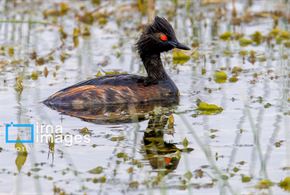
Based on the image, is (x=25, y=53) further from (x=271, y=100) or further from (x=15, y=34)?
(x=271, y=100)

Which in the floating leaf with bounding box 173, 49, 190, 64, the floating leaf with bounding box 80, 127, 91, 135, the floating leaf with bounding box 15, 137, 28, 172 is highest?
the floating leaf with bounding box 173, 49, 190, 64

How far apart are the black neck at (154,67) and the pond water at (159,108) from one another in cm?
52

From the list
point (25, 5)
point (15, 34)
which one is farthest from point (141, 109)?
point (25, 5)

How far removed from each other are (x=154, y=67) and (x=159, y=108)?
1056 millimetres

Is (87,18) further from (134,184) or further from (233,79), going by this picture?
(134,184)

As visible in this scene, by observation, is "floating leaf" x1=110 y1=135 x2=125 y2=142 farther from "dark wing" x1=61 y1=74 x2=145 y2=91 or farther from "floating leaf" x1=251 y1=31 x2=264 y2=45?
"floating leaf" x1=251 y1=31 x2=264 y2=45

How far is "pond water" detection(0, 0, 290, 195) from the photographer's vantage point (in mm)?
10102

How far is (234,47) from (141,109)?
15.6 feet

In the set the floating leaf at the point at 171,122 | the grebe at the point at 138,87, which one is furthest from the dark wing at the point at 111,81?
the floating leaf at the point at 171,122

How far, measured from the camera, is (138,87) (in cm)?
1431

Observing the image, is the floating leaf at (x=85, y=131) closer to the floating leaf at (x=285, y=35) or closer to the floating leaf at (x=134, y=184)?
the floating leaf at (x=134, y=184)

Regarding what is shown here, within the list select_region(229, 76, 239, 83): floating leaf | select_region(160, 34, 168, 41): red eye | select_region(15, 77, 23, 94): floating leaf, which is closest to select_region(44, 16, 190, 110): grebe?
select_region(160, 34, 168, 41): red eye

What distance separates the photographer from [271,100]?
45.6ft

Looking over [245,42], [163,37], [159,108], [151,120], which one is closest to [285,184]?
[151,120]
